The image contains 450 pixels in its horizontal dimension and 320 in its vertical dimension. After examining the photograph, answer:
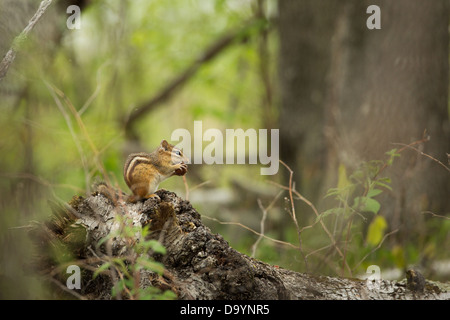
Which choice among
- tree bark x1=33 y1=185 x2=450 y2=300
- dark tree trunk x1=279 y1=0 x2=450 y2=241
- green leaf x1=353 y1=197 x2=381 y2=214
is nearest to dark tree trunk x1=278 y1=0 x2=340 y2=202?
dark tree trunk x1=279 y1=0 x2=450 y2=241

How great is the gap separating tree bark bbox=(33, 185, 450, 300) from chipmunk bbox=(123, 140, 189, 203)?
A: 2.1 inches

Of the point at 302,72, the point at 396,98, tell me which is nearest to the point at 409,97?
the point at 396,98

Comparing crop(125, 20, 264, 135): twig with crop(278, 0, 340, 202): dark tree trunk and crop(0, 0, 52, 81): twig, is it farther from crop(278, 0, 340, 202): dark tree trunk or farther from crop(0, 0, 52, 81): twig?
crop(0, 0, 52, 81): twig

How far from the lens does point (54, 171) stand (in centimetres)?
240

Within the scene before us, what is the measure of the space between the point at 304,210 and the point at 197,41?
15.5 feet

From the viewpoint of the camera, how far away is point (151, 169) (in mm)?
1797

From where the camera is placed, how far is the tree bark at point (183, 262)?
1621 millimetres

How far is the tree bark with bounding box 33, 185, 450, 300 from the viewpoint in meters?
1.62

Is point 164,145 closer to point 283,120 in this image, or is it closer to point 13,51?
point 13,51

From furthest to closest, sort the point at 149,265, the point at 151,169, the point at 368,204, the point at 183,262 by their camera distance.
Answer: the point at 368,204
the point at 151,169
the point at 183,262
the point at 149,265

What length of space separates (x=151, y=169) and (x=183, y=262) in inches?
14.6

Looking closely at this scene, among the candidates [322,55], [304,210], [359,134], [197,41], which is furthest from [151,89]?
[359,134]
